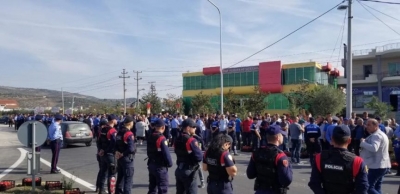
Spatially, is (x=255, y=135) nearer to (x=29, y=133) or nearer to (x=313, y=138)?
(x=313, y=138)

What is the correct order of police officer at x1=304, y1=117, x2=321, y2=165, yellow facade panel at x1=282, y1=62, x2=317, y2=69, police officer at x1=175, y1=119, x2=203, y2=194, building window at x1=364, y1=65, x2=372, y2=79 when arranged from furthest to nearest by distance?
yellow facade panel at x1=282, y1=62, x2=317, y2=69
building window at x1=364, y1=65, x2=372, y2=79
police officer at x1=304, y1=117, x2=321, y2=165
police officer at x1=175, y1=119, x2=203, y2=194

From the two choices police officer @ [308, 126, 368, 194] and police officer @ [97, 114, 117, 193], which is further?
police officer @ [97, 114, 117, 193]

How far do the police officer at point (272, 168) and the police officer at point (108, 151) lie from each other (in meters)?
4.80

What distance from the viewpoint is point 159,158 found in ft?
26.0

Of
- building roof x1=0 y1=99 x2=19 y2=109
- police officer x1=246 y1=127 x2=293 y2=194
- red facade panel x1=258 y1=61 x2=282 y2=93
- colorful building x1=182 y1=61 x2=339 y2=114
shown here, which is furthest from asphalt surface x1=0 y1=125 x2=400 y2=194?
building roof x1=0 y1=99 x2=19 y2=109

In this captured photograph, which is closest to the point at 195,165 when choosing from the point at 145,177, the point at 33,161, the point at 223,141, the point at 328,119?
the point at 223,141

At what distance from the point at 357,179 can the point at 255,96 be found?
37.9 m

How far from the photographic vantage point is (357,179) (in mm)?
4641

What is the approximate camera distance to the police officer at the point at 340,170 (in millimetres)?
4637

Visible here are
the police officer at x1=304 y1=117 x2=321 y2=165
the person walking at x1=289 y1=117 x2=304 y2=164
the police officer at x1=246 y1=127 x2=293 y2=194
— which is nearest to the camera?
the police officer at x1=246 y1=127 x2=293 y2=194

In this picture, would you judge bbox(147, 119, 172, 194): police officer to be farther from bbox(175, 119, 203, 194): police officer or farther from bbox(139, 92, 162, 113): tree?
bbox(139, 92, 162, 113): tree

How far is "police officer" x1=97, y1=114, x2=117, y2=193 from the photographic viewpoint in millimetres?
9641

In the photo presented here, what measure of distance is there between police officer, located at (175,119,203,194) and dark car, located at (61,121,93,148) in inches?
674

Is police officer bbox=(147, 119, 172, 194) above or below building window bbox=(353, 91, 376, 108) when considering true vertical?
below
